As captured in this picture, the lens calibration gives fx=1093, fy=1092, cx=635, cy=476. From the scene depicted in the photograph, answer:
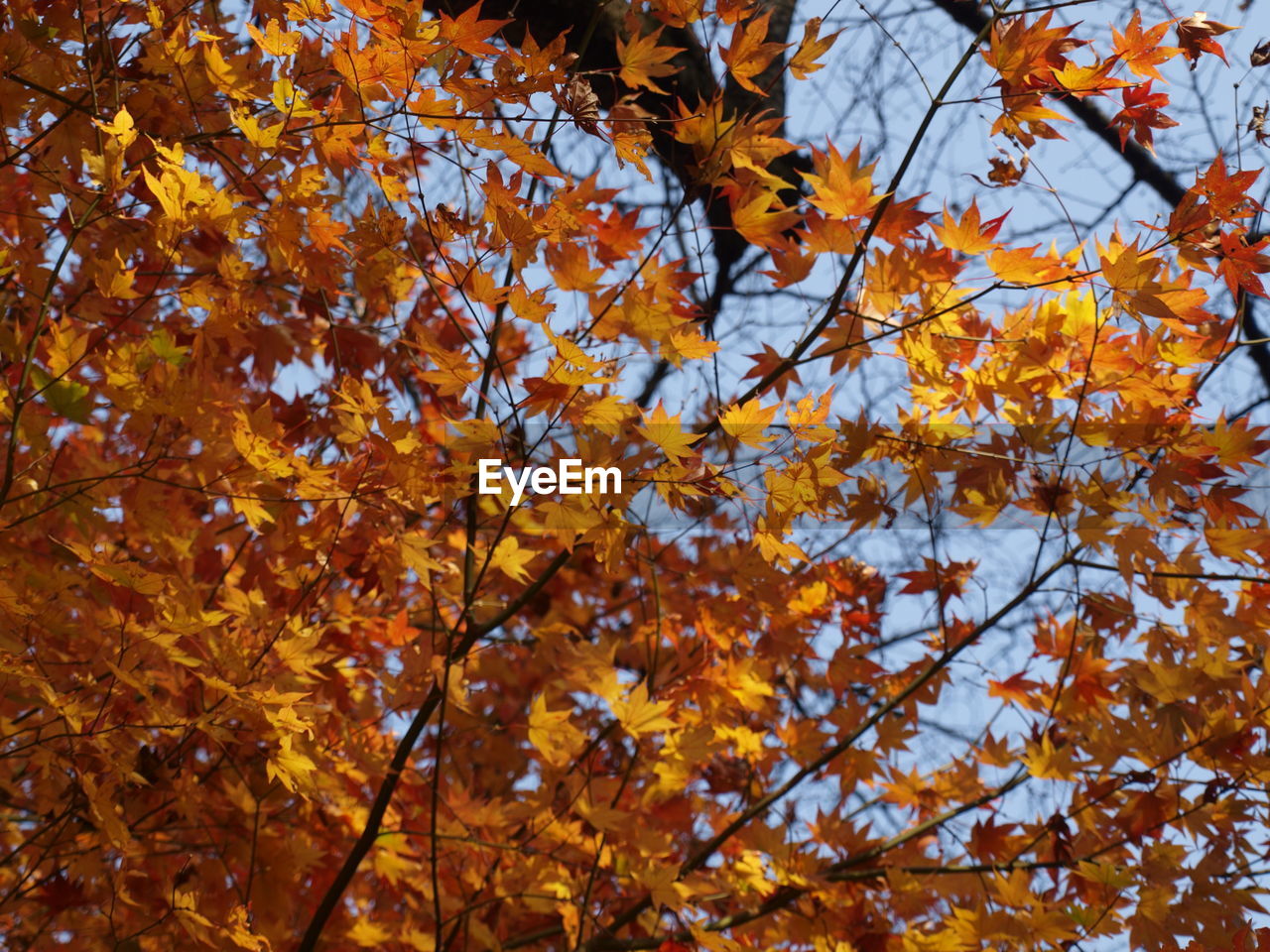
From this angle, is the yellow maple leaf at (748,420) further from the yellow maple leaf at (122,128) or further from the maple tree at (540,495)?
the yellow maple leaf at (122,128)

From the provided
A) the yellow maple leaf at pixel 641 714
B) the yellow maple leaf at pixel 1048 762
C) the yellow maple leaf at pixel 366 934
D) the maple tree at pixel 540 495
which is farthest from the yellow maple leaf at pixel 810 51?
the yellow maple leaf at pixel 366 934

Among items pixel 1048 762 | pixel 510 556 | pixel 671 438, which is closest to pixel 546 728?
pixel 510 556

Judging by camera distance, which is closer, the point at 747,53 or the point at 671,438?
the point at 671,438

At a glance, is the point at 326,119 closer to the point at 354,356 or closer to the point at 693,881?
the point at 354,356

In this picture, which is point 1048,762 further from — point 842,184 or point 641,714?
point 842,184

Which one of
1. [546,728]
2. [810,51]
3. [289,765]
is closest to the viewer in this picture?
[289,765]

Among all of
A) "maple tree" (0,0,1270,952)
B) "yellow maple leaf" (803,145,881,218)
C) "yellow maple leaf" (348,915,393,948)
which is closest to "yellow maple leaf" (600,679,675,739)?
"maple tree" (0,0,1270,952)

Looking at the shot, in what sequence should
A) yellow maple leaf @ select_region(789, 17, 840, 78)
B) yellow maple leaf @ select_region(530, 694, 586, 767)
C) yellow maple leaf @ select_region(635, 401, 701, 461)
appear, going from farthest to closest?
yellow maple leaf @ select_region(530, 694, 586, 767), yellow maple leaf @ select_region(789, 17, 840, 78), yellow maple leaf @ select_region(635, 401, 701, 461)

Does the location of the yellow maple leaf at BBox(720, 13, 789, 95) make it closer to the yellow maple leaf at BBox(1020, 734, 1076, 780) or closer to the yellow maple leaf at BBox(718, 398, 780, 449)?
the yellow maple leaf at BBox(718, 398, 780, 449)

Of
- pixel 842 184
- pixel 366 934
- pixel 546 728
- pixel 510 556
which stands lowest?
pixel 366 934

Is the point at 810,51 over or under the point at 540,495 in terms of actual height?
over

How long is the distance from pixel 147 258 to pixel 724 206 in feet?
6.04

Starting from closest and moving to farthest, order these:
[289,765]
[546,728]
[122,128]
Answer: [122,128] < [289,765] < [546,728]

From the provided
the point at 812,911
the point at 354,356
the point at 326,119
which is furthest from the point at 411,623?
the point at 326,119
